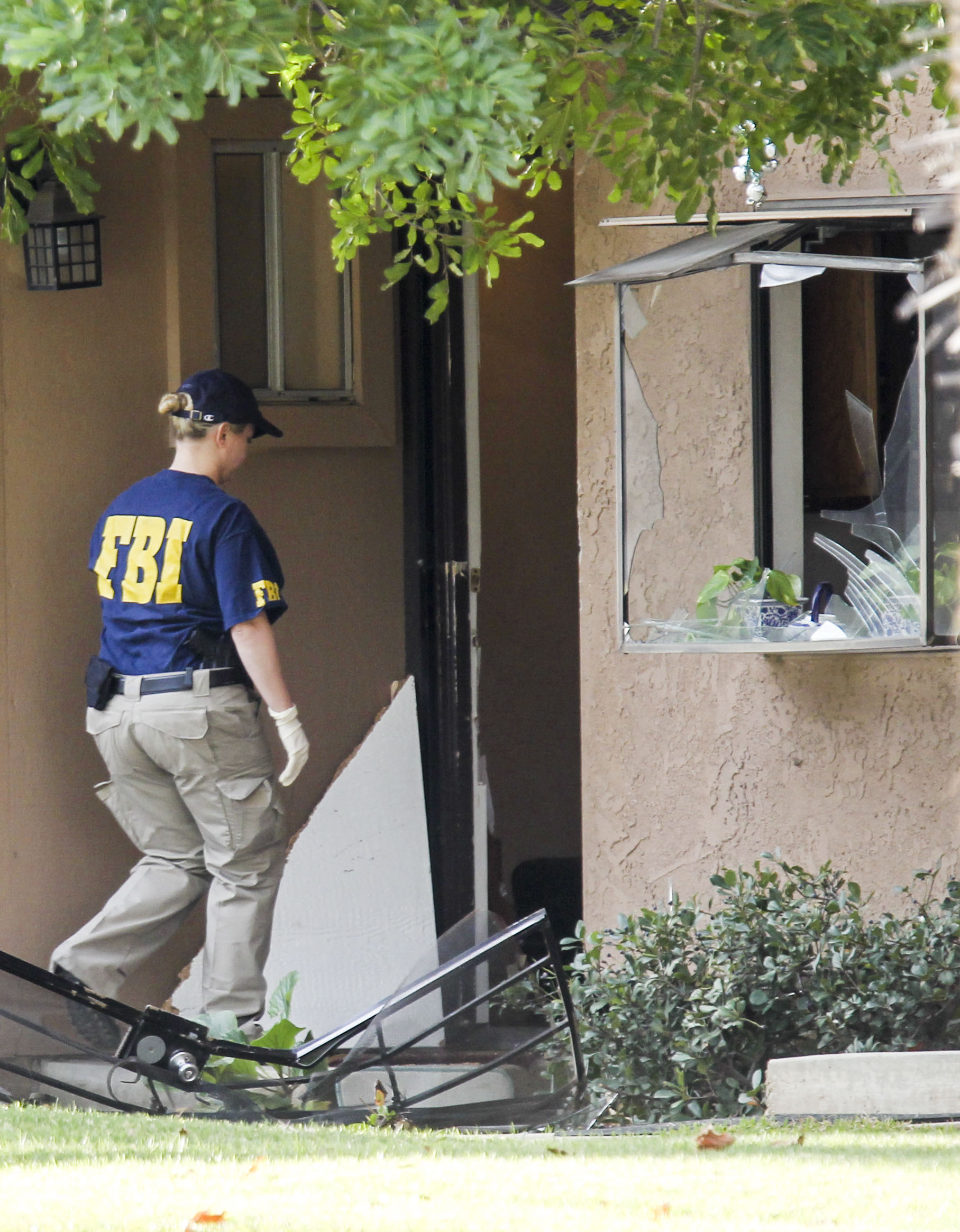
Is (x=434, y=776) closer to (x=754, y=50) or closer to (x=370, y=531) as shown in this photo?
(x=370, y=531)

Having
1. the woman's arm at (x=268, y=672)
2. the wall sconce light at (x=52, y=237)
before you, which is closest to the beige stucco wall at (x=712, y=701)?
the woman's arm at (x=268, y=672)

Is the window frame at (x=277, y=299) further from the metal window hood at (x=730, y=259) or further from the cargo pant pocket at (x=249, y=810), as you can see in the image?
the cargo pant pocket at (x=249, y=810)

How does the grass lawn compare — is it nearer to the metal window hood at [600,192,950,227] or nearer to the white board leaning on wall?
the white board leaning on wall

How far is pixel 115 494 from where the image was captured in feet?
20.7

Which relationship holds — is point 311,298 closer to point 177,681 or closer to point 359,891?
point 177,681

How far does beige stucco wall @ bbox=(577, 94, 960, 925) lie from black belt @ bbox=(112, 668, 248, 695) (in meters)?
1.24

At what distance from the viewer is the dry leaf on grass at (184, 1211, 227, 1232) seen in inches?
116

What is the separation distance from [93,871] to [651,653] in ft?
7.38

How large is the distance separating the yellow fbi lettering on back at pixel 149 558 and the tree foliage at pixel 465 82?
3.43 feet

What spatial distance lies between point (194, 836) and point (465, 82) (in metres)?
3.42

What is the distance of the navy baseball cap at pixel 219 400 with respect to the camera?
575cm

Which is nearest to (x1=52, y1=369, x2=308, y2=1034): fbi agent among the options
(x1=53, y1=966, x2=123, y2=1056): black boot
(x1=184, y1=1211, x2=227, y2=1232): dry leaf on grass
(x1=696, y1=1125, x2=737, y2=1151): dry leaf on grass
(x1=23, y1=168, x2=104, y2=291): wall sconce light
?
(x1=23, y1=168, x2=104, y2=291): wall sconce light

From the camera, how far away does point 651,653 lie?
18.3 feet

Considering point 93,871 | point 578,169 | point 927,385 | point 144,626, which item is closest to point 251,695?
point 144,626
